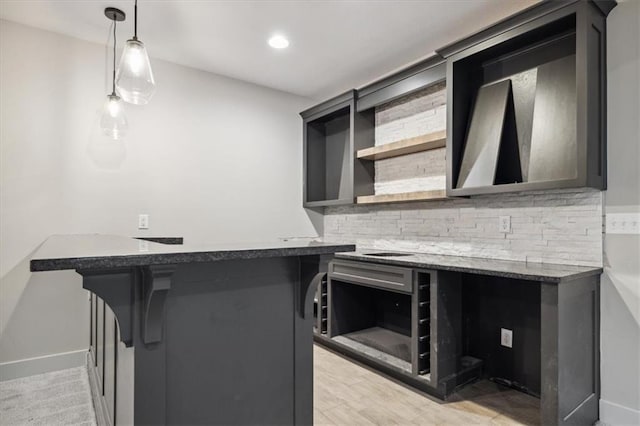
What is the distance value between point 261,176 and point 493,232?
8.01 ft

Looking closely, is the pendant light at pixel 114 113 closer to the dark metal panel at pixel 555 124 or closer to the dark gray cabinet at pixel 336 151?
the dark gray cabinet at pixel 336 151

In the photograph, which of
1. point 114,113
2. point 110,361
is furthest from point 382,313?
point 114,113

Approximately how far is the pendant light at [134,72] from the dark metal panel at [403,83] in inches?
83.4

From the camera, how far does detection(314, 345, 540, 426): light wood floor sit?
7.18ft

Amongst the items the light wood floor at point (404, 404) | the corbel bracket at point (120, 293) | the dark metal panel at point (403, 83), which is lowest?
the light wood floor at point (404, 404)

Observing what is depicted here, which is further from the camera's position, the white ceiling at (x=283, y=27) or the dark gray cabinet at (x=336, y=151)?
the dark gray cabinet at (x=336, y=151)

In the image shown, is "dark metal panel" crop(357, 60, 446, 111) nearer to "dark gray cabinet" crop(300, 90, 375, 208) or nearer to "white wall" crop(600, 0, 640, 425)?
"dark gray cabinet" crop(300, 90, 375, 208)

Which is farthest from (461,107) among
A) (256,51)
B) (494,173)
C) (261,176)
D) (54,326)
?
(54,326)

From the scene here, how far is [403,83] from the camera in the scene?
10.8ft

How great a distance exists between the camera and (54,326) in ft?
9.75

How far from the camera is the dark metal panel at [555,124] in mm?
2245

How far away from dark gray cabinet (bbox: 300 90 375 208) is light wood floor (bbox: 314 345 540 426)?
178cm

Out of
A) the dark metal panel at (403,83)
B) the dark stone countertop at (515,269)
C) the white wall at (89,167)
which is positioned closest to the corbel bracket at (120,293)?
the dark stone countertop at (515,269)

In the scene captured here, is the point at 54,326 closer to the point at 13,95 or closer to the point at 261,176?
the point at 13,95
